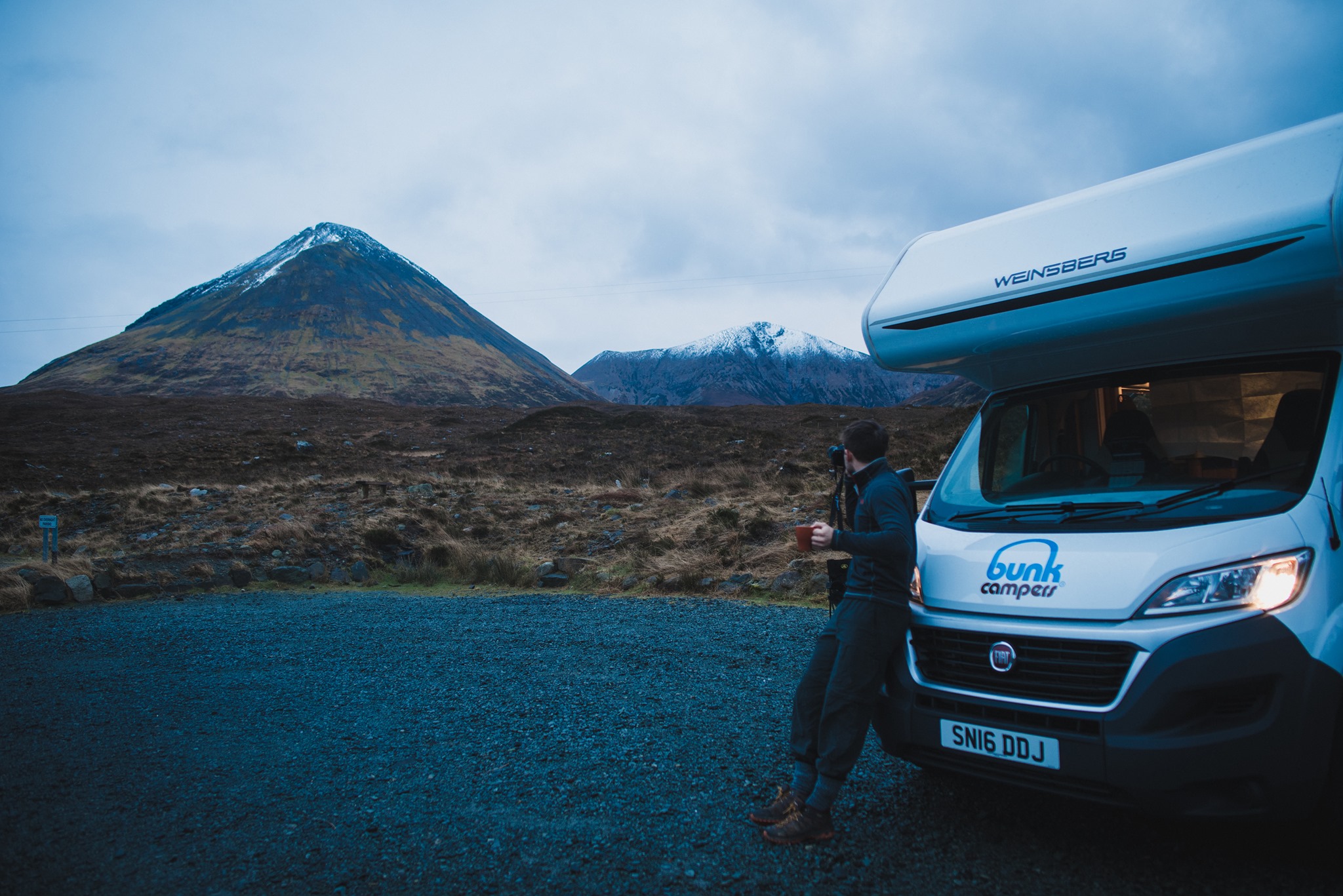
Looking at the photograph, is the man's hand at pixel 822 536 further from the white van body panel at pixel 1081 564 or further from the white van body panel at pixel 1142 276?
the white van body panel at pixel 1142 276

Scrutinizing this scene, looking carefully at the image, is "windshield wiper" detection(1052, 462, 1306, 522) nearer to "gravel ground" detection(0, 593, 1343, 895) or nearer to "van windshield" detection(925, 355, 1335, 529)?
"van windshield" detection(925, 355, 1335, 529)

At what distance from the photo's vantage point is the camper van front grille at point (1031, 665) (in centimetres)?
285

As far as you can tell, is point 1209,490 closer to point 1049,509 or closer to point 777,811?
point 1049,509

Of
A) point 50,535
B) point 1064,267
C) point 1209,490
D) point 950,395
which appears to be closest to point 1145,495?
point 1209,490

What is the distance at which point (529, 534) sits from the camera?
47.5 ft

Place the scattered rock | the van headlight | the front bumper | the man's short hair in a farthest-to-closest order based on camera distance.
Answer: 1. the scattered rock
2. the man's short hair
3. the van headlight
4. the front bumper

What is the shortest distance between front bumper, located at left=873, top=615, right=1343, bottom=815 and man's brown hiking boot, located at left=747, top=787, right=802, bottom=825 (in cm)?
113

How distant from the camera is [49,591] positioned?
10086 mm

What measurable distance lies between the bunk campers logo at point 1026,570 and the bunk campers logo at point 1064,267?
1468 millimetres

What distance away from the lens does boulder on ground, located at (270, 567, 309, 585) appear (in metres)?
11.8

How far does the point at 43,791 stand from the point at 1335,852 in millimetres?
6005

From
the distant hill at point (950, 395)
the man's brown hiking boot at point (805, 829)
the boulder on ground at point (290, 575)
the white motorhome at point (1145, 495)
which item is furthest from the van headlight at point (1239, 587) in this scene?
the distant hill at point (950, 395)

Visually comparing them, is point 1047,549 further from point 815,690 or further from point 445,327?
point 445,327

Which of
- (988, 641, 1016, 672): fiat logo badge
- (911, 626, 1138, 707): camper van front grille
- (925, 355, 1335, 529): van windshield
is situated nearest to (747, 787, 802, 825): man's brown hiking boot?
(911, 626, 1138, 707): camper van front grille
